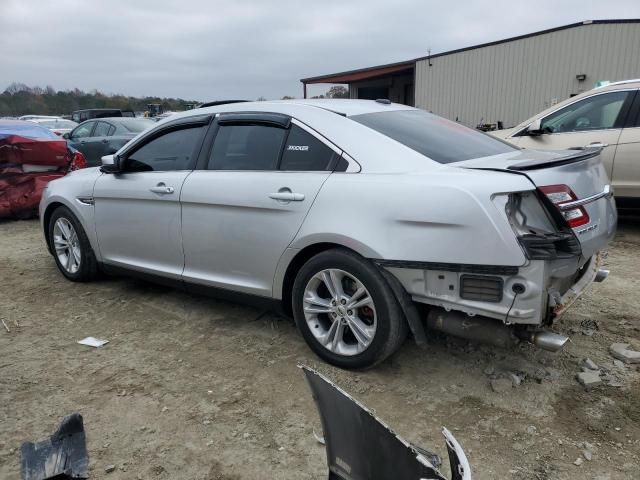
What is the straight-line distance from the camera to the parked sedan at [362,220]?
2.59m

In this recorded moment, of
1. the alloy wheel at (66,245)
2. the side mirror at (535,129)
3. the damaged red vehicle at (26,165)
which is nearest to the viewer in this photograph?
the alloy wheel at (66,245)

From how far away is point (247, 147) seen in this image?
3.62 meters

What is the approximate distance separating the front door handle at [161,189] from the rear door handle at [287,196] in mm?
991

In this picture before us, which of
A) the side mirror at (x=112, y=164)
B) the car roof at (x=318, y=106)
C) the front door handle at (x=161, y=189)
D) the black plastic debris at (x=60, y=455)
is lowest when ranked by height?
the black plastic debris at (x=60, y=455)

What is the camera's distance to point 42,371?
11.0 feet

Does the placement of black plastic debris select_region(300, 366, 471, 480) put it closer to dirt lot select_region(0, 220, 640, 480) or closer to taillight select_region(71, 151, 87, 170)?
dirt lot select_region(0, 220, 640, 480)

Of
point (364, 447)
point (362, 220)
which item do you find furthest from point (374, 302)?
point (364, 447)

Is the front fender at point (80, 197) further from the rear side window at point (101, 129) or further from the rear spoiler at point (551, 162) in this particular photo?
the rear side window at point (101, 129)

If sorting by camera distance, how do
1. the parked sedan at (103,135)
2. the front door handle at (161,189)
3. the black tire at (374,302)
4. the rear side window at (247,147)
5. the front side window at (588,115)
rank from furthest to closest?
the parked sedan at (103,135) → the front side window at (588,115) → the front door handle at (161,189) → the rear side window at (247,147) → the black tire at (374,302)

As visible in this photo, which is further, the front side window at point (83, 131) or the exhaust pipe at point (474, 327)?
the front side window at point (83, 131)

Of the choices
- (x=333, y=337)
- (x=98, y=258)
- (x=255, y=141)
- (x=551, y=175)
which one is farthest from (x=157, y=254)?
(x=551, y=175)

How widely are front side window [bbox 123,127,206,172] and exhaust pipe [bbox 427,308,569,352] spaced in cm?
214

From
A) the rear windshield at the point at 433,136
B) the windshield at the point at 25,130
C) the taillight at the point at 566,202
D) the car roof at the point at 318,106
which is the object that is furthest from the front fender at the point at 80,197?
the windshield at the point at 25,130

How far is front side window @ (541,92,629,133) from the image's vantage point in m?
6.16
